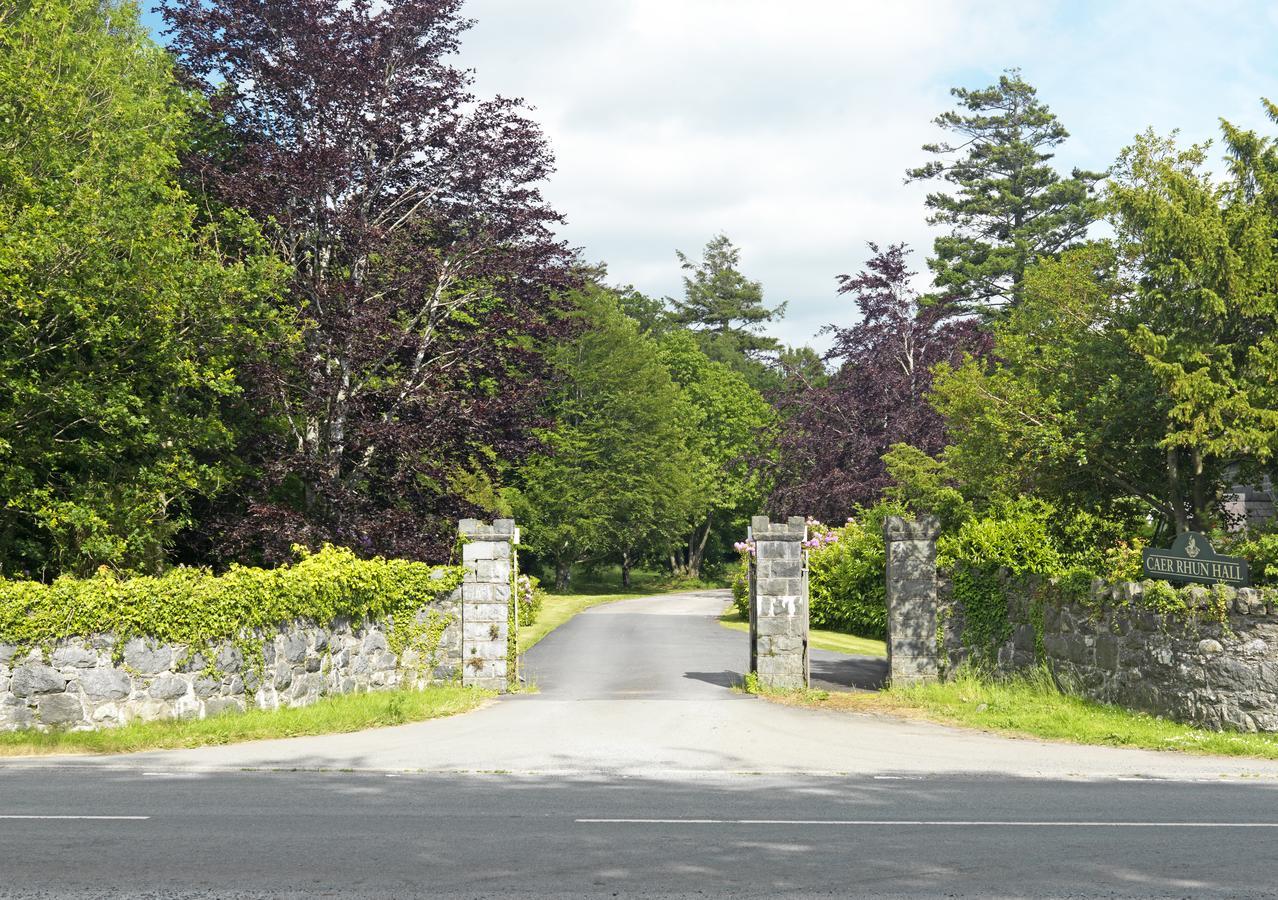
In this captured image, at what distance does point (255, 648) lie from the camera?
15359mm

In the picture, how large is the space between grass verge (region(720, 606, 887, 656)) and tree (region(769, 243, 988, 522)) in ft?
19.5

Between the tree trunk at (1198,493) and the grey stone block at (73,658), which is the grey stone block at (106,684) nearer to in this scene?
the grey stone block at (73,658)

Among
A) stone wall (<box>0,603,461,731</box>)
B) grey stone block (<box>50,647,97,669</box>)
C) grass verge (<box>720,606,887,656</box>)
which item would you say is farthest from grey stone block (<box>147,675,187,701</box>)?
grass verge (<box>720,606,887,656</box>)

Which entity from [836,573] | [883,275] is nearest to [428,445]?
[836,573]

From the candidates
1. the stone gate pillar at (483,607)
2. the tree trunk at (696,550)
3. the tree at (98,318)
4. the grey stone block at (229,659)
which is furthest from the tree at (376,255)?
the tree trunk at (696,550)

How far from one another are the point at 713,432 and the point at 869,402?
1335 inches

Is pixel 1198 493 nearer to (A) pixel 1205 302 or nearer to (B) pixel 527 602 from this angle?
(A) pixel 1205 302

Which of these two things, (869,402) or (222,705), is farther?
(869,402)

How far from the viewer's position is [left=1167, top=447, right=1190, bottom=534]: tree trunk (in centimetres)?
1706

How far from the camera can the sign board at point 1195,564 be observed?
1459 cm

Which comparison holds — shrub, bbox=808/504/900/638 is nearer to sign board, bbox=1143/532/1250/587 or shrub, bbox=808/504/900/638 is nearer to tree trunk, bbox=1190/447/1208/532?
tree trunk, bbox=1190/447/1208/532

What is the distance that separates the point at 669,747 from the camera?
13.8 m

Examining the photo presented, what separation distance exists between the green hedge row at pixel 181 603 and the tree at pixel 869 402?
24652mm

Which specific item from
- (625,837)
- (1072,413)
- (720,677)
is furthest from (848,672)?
(625,837)
